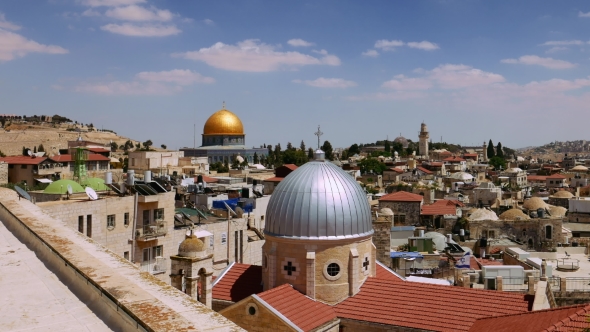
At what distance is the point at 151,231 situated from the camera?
67.0 feet

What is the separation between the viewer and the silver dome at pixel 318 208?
14.1 meters

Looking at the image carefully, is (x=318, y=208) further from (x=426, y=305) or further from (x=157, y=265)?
(x=157, y=265)

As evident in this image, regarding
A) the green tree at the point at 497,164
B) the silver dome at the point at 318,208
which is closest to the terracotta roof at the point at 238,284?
the silver dome at the point at 318,208

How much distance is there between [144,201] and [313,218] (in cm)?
865

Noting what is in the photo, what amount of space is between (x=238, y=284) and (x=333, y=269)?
293 centimetres

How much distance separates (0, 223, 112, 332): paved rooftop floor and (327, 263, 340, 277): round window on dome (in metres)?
7.85

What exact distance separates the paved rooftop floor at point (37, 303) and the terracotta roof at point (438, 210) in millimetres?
33779

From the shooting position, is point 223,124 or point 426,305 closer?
point 426,305

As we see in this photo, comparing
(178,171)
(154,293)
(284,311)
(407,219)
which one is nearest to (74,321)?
(154,293)

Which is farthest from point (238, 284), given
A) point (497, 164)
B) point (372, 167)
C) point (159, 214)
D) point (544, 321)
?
point (497, 164)

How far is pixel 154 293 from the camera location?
208 inches

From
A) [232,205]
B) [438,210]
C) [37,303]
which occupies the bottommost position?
[438,210]

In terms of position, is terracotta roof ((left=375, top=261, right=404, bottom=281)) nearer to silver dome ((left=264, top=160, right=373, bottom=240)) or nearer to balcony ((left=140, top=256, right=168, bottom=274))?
silver dome ((left=264, top=160, right=373, bottom=240))

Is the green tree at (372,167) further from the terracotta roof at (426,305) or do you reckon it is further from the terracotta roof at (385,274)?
the terracotta roof at (426,305)
